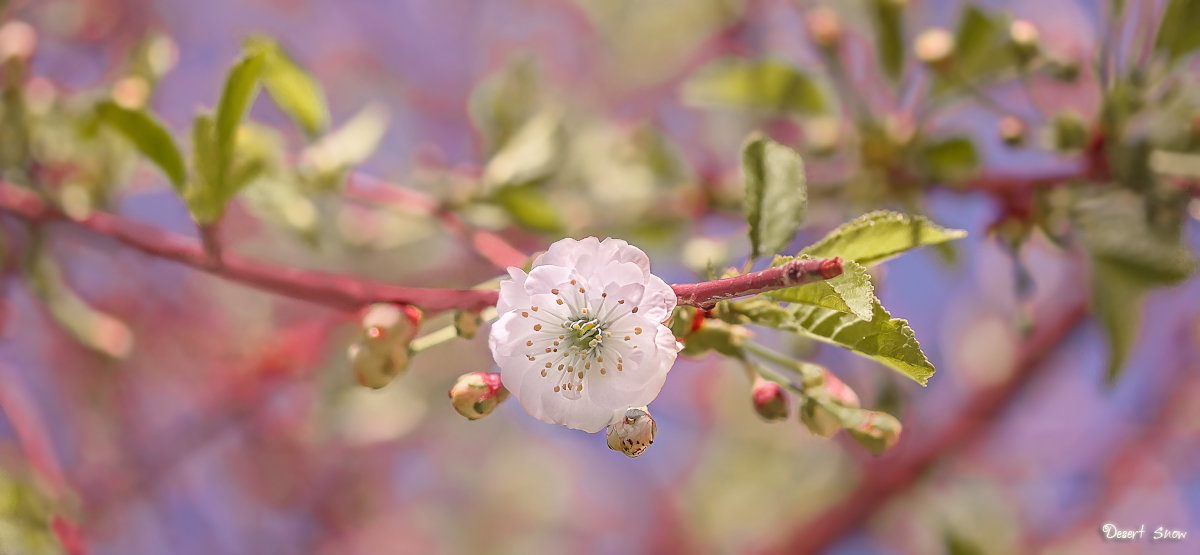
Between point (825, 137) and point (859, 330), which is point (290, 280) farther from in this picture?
point (825, 137)

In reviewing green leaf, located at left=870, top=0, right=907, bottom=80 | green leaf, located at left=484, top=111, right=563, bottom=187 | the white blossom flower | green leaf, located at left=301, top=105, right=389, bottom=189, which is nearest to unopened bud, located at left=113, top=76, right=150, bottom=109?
green leaf, located at left=301, top=105, right=389, bottom=189

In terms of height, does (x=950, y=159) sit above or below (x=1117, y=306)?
above

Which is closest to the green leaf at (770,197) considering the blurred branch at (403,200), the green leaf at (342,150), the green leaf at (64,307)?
the blurred branch at (403,200)

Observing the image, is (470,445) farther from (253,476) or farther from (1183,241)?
(1183,241)

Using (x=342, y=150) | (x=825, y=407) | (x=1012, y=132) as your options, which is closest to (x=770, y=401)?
(x=825, y=407)

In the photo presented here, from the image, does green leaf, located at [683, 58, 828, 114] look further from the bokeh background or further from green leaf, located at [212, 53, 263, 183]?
green leaf, located at [212, 53, 263, 183]

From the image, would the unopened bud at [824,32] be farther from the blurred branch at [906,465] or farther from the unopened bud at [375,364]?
the blurred branch at [906,465]
